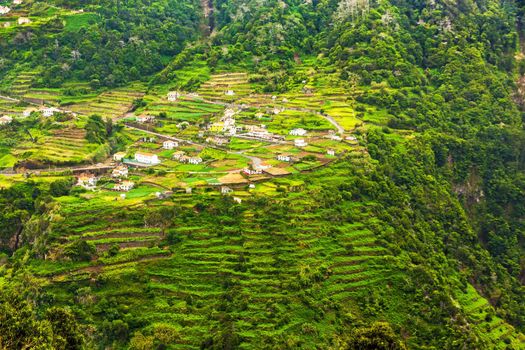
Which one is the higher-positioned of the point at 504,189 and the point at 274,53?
the point at 274,53

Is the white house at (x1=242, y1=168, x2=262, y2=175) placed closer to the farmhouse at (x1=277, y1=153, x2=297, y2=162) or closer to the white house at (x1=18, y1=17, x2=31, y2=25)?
the farmhouse at (x1=277, y1=153, x2=297, y2=162)

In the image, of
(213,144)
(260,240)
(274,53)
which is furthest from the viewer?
(274,53)

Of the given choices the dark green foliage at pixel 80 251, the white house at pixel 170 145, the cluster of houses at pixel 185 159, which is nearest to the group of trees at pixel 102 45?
the white house at pixel 170 145

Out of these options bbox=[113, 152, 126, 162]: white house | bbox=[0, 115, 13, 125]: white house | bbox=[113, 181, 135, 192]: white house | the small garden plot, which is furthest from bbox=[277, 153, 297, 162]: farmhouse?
bbox=[0, 115, 13, 125]: white house

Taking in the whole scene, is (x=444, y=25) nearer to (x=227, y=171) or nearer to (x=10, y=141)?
(x=227, y=171)

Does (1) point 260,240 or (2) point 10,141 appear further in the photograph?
(2) point 10,141

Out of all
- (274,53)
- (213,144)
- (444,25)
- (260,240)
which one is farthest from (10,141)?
(444,25)

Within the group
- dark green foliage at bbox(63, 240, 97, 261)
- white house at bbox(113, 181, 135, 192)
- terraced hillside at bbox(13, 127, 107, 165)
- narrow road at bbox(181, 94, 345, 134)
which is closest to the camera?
dark green foliage at bbox(63, 240, 97, 261)
